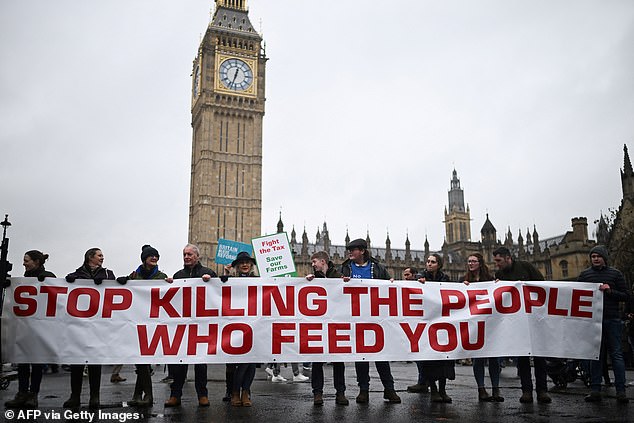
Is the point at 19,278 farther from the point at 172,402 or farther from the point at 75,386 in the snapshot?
the point at 172,402

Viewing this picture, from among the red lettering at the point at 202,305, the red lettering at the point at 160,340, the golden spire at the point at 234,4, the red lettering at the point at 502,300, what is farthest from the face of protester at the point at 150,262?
the golden spire at the point at 234,4

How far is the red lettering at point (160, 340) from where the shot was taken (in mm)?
7121

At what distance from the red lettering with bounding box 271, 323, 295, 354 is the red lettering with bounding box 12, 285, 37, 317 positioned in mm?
2897

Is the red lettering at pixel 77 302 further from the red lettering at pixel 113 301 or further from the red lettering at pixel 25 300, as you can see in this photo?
the red lettering at pixel 25 300

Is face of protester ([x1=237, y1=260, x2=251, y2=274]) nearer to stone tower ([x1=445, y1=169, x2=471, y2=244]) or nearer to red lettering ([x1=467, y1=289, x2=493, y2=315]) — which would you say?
red lettering ([x1=467, y1=289, x2=493, y2=315])

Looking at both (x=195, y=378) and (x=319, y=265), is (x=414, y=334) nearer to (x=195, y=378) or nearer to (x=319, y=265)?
(x=319, y=265)

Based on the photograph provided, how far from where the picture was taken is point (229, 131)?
234 feet

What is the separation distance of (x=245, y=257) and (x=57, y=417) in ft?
9.80

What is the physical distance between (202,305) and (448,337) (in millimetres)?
3150


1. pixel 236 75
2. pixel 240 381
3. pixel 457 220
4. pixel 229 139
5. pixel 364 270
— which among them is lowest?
pixel 240 381

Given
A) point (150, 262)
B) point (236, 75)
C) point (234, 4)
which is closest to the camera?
point (150, 262)

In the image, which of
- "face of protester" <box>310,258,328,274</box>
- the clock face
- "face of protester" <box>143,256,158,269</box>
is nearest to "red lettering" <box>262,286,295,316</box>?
"face of protester" <box>310,258,328,274</box>

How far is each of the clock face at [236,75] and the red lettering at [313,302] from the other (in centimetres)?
6616

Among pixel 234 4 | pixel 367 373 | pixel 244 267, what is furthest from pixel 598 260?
pixel 234 4
